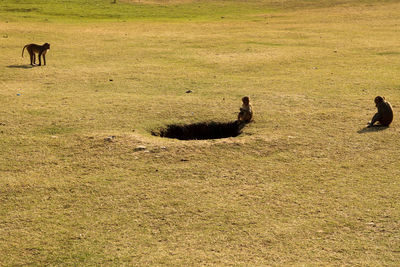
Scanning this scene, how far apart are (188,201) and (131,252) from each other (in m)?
1.29

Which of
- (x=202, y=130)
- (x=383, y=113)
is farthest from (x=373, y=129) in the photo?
(x=202, y=130)

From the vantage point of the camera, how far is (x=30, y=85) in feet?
40.2

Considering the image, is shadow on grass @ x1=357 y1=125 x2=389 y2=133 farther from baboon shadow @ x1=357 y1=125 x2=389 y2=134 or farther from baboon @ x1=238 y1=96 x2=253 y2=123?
baboon @ x1=238 y1=96 x2=253 y2=123

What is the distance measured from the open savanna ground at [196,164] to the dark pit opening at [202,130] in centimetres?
A: 19

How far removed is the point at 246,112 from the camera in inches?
353

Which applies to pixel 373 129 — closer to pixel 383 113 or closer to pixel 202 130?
pixel 383 113

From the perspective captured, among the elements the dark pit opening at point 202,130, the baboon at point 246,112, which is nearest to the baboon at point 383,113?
the baboon at point 246,112

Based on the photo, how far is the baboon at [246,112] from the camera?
29.4ft

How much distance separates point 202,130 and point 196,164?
74.1 inches

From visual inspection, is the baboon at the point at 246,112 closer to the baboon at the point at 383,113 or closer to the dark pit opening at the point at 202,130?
the dark pit opening at the point at 202,130

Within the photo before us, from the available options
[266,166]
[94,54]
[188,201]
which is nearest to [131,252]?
[188,201]

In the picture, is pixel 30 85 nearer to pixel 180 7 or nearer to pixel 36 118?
pixel 36 118

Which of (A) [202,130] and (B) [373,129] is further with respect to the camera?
(A) [202,130]

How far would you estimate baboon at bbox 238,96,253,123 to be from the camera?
896 centimetres
